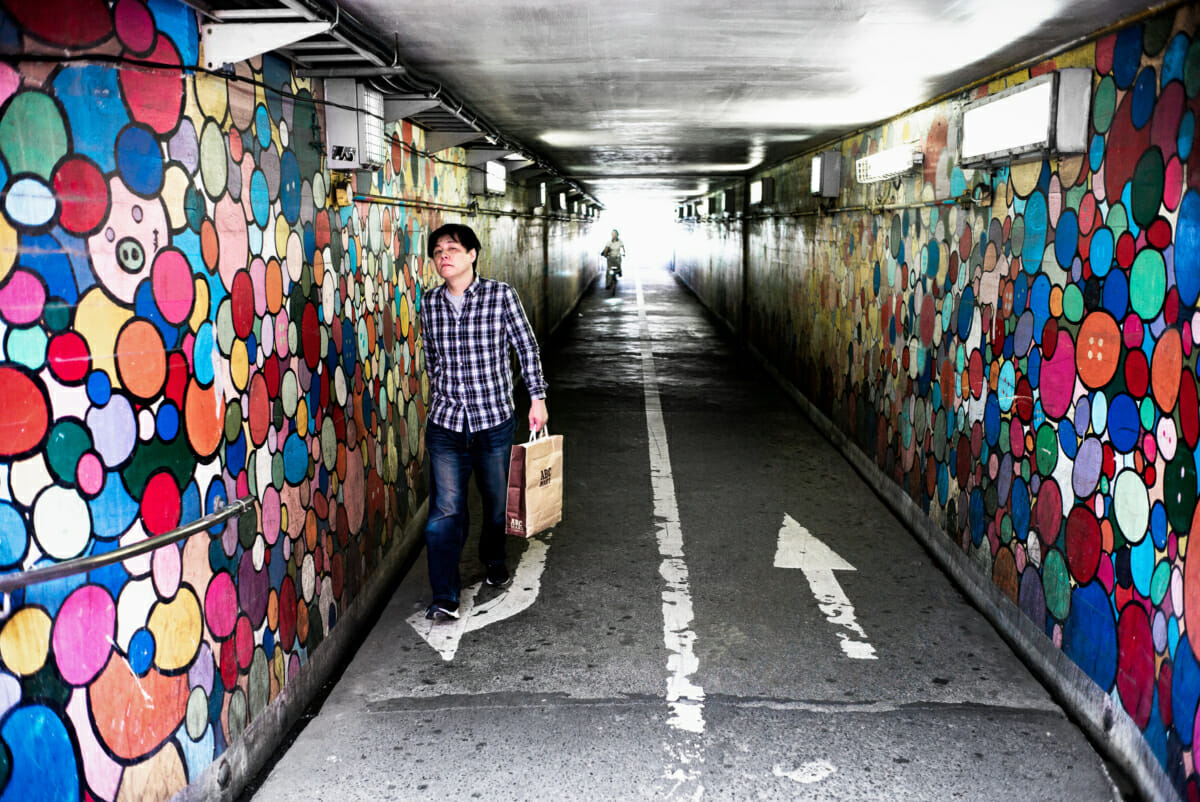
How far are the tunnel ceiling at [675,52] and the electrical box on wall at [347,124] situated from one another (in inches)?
6.6

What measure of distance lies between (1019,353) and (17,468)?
14.6 ft

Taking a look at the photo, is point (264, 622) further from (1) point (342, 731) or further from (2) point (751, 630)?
(2) point (751, 630)

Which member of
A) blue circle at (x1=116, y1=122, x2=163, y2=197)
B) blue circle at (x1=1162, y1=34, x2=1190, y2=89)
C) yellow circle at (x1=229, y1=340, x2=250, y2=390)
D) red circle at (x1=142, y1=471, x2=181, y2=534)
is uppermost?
blue circle at (x1=1162, y1=34, x2=1190, y2=89)

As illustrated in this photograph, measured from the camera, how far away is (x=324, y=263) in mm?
4703

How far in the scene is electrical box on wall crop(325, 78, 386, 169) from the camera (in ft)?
15.8

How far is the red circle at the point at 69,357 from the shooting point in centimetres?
264

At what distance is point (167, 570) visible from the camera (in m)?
3.16

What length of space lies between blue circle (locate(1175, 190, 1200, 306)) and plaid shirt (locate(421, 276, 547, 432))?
2.88 m

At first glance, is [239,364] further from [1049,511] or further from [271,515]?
[1049,511]

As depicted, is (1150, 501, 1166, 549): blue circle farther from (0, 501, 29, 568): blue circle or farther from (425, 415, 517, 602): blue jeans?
(0, 501, 29, 568): blue circle

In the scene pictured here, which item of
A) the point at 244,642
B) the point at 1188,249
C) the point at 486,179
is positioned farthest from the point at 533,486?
the point at 486,179

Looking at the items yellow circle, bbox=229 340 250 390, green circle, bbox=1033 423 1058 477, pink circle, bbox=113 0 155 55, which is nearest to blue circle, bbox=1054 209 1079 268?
green circle, bbox=1033 423 1058 477

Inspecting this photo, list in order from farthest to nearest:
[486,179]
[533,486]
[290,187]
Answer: [486,179]
[533,486]
[290,187]

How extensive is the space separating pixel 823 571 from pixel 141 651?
13.5 ft
